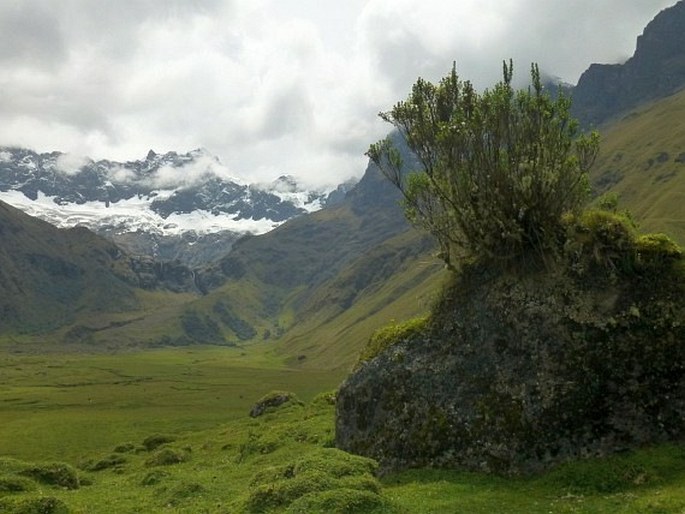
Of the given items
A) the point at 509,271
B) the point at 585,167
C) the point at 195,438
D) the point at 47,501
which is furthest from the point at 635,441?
the point at 195,438

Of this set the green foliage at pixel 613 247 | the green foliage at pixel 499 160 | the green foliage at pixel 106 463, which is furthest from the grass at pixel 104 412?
the green foliage at pixel 613 247

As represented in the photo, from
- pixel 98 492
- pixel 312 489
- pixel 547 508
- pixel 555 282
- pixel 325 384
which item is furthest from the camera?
pixel 325 384

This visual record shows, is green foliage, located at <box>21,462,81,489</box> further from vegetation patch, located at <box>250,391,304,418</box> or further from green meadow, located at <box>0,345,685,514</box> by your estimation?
vegetation patch, located at <box>250,391,304,418</box>

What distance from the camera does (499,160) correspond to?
116ft

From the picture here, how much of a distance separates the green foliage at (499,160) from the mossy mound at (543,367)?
1807mm

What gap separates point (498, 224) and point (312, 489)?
18435mm

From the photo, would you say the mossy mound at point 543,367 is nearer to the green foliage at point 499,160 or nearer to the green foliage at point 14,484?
the green foliage at point 499,160

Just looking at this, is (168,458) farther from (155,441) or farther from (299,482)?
(299,482)

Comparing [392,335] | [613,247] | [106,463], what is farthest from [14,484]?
[613,247]

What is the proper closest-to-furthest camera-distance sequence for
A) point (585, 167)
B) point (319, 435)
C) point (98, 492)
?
point (585, 167)
point (98, 492)
point (319, 435)

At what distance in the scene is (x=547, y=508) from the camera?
79.3 feet

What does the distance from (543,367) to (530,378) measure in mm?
901

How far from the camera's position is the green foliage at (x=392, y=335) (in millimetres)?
37500

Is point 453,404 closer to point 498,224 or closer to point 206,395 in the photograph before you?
point 498,224
